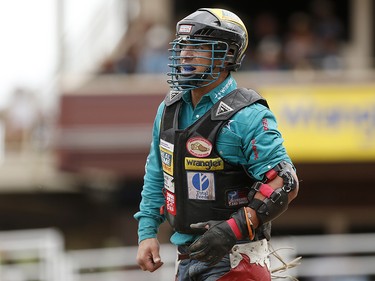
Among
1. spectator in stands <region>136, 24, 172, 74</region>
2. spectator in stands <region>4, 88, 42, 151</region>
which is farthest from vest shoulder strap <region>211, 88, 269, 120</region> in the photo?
spectator in stands <region>4, 88, 42, 151</region>

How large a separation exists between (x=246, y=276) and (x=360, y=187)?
13.0 m

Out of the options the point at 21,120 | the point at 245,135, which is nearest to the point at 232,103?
the point at 245,135

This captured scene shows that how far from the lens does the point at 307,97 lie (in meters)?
16.6

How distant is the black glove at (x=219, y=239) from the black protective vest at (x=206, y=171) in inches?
8.8

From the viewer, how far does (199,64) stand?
18.3 ft

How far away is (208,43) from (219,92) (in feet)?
0.87

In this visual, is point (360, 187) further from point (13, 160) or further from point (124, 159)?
point (13, 160)

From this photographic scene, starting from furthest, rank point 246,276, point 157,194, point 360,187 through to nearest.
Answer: point 360,187 → point 157,194 → point 246,276

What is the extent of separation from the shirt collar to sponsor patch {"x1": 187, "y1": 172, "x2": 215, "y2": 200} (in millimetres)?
384

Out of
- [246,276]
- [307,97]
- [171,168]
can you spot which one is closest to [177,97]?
[171,168]

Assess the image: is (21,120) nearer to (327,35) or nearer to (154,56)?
(154,56)

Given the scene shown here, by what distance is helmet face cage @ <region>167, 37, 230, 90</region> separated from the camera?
556 cm

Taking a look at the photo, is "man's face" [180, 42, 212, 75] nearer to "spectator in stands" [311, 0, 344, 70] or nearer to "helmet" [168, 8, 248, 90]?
"helmet" [168, 8, 248, 90]

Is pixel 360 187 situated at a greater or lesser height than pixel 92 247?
greater
